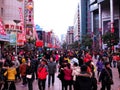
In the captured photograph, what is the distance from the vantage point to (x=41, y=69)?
13.8m

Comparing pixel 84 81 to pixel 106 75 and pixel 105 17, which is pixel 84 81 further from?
pixel 105 17

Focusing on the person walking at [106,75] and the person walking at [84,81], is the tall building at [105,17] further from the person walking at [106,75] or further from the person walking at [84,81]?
the person walking at [84,81]

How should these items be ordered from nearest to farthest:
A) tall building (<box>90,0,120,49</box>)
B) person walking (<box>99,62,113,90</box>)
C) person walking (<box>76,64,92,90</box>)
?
person walking (<box>76,64,92,90</box>) → person walking (<box>99,62,113,90</box>) → tall building (<box>90,0,120,49</box>)

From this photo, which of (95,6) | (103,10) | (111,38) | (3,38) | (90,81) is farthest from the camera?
(95,6)

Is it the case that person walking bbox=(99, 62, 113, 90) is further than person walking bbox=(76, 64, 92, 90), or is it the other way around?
person walking bbox=(99, 62, 113, 90)

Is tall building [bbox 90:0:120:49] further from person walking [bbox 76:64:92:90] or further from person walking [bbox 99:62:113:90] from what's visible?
person walking [bbox 76:64:92:90]

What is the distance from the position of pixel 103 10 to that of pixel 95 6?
9.69 meters

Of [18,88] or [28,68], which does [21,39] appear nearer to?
[18,88]

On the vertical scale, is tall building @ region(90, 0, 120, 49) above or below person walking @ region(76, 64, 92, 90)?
above

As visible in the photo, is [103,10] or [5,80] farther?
[103,10]

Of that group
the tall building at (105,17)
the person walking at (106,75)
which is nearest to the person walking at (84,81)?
the person walking at (106,75)

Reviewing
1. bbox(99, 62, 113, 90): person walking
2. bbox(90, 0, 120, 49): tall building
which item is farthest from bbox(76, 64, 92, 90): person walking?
bbox(90, 0, 120, 49): tall building

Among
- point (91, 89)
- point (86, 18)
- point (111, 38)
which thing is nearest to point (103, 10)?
point (111, 38)

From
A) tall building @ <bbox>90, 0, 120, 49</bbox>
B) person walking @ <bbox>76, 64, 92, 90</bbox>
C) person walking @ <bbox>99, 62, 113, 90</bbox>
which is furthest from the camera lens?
tall building @ <bbox>90, 0, 120, 49</bbox>
